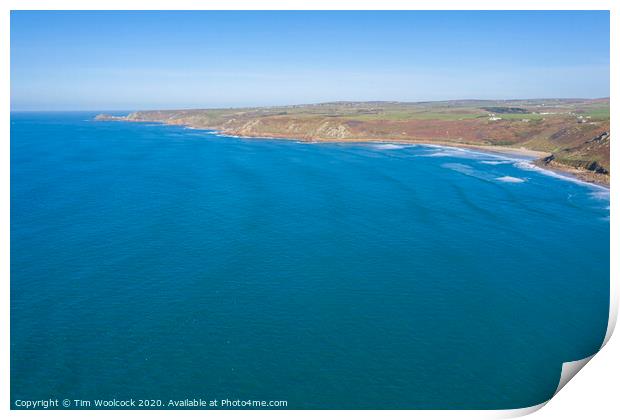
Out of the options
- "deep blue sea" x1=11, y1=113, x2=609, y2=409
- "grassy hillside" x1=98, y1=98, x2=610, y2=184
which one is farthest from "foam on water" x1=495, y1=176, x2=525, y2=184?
"grassy hillside" x1=98, y1=98, x2=610, y2=184

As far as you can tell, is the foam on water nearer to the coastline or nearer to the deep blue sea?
the deep blue sea

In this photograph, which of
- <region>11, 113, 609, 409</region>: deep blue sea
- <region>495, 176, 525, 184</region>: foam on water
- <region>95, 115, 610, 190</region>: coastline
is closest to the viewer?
<region>11, 113, 609, 409</region>: deep blue sea

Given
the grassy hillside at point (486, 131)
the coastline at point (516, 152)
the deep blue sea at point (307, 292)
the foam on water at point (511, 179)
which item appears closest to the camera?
the deep blue sea at point (307, 292)

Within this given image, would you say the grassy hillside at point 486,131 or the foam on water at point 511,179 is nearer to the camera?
the foam on water at point 511,179

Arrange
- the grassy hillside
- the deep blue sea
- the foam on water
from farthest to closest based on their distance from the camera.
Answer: the grassy hillside, the foam on water, the deep blue sea

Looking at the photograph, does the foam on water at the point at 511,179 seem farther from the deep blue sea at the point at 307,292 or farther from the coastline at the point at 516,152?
the coastline at the point at 516,152

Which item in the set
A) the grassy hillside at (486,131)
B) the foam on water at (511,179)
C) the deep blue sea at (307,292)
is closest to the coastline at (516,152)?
the grassy hillside at (486,131)

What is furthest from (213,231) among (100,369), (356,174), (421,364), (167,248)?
(356,174)
